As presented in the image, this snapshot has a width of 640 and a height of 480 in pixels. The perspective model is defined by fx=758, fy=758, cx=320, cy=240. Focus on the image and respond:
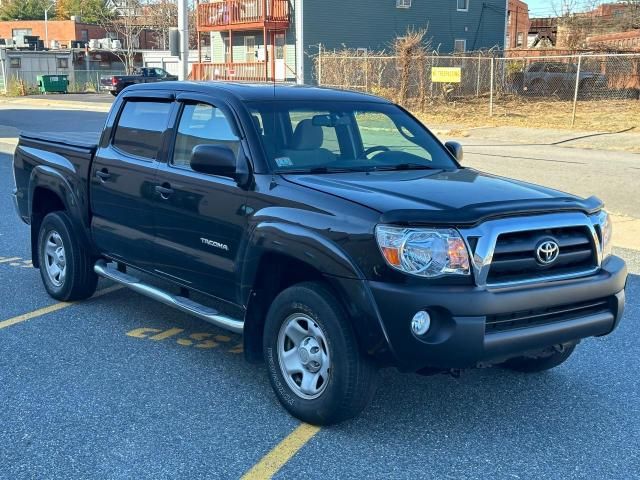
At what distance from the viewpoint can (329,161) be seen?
4809mm

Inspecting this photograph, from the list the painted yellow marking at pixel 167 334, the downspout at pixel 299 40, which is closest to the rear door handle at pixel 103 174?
the painted yellow marking at pixel 167 334

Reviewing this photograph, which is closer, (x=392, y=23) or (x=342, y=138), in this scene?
(x=342, y=138)

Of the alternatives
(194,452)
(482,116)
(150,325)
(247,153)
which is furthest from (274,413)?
(482,116)

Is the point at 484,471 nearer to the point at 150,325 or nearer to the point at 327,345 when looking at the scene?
the point at 327,345

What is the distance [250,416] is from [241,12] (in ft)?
113

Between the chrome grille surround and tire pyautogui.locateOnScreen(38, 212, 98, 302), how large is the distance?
363 centimetres

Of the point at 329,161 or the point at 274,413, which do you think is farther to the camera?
the point at 329,161

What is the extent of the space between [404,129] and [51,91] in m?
46.1

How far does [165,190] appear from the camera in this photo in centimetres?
505

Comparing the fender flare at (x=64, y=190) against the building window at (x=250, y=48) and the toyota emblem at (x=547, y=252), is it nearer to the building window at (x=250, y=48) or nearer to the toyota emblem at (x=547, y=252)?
the toyota emblem at (x=547, y=252)

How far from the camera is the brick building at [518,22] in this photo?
55.8 meters

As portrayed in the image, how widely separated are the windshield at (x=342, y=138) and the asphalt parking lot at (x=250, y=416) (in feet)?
4.57

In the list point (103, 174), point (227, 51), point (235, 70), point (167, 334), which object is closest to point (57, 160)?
point (103, 174)

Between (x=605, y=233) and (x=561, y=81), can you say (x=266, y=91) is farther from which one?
(x=561, y=81)
